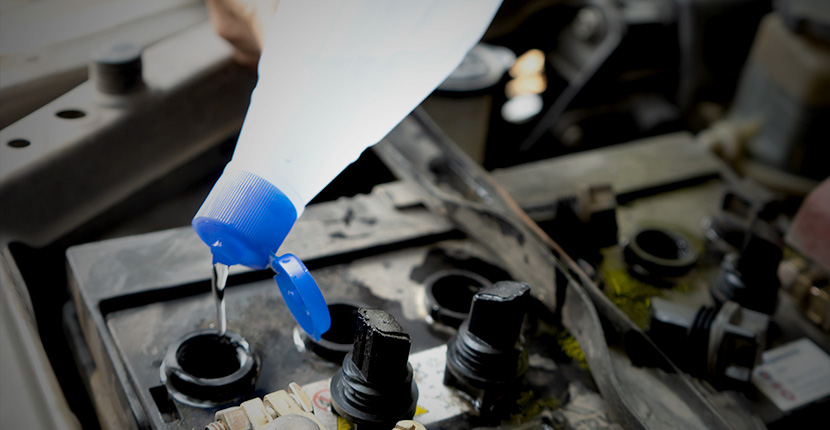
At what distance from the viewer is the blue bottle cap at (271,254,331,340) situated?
68cm

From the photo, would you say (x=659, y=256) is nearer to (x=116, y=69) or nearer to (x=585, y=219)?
(x=585, y=219)

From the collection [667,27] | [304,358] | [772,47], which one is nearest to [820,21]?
[772,47]

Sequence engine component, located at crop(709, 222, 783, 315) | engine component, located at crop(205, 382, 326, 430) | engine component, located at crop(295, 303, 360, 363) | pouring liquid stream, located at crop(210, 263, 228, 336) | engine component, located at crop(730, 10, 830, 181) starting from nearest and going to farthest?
engine component, located at crop(205, 382, 326, 430), pouring liquid stream, located at crop(210, 263, 228, 336), engine component, located at crop(295, 303, 360, 363), engine component, located at crop(709, 222, 783, 315), engine component, located at crop(730, 10, 830, 181)

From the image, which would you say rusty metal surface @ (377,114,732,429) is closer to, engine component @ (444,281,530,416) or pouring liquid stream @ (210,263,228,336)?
engine component @ (444,281,530,416)

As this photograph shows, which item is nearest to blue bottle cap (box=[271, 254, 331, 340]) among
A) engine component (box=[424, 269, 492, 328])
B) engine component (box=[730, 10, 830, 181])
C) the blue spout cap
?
the blue spout cap

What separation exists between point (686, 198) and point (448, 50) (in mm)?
546

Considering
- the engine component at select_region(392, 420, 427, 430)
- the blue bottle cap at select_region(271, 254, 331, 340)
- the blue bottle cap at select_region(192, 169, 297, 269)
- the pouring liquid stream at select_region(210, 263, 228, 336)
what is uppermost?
the blue bottle cap at select_region(192, 169, 297, 269)

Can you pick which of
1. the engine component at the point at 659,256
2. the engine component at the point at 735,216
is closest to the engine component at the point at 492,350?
the engine component at the point at 659,256

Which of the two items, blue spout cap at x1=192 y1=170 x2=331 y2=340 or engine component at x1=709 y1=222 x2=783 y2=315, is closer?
blue spout cap at x1=192 y1=170 x2=331 y2=340

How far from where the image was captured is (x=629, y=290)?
1055 millimetres

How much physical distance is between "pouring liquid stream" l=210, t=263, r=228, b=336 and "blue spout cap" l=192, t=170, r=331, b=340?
0.05 meters

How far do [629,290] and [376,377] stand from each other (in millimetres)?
488

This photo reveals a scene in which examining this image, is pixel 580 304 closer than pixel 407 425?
No

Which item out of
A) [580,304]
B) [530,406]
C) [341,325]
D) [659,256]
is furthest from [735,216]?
[341,325]
